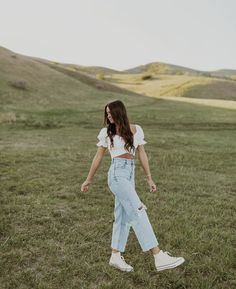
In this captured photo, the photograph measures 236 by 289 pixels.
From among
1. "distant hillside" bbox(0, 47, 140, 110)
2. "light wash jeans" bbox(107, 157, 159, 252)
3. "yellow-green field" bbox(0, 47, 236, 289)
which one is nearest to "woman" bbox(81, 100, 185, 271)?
"light wash jeans" bbox(107, 157, 159, 252)

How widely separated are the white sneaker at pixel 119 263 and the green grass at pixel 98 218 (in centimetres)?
11

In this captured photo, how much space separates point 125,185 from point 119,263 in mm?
1394

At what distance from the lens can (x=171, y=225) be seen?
949 cm

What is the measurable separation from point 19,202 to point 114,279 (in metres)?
4.85

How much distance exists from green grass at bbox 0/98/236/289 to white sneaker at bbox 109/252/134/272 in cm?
11

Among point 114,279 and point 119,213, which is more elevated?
point 119,213

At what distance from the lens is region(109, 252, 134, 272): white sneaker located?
7.25 m

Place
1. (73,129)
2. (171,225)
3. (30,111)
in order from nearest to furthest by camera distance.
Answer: (171,225) < (73,129) < (30,111)

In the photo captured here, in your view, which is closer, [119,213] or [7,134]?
[119,213]

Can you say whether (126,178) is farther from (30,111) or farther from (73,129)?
(30,111)

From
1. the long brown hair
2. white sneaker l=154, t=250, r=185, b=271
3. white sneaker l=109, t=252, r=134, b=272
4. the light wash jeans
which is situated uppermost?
the long brown hair

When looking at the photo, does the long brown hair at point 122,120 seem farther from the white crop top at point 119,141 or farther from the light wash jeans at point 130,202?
the light wash jeans at point 130,202

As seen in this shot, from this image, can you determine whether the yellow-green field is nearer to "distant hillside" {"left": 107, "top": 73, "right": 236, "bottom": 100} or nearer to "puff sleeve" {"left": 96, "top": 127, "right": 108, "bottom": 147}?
"puff sleeve" {"left": 96, "top": 127, "right": 108, "bottom": 147}

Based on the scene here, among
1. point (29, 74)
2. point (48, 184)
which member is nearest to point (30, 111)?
point (29, 74)
